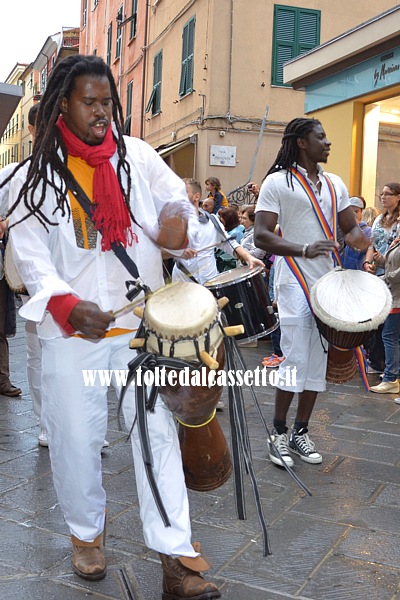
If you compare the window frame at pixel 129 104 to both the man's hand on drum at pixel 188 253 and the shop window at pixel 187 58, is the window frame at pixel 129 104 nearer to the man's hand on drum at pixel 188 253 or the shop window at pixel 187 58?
the shop window at pixel 187 58

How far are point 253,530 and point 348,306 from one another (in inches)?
50.4

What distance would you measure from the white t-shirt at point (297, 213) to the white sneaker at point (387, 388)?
2.49 metres

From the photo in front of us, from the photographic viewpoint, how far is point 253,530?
11.1ft

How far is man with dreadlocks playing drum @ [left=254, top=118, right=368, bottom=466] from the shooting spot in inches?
168

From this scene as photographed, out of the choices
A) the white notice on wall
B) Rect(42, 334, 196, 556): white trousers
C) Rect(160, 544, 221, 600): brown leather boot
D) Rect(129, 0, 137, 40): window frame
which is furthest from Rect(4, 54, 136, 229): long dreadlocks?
Rect(129, 0, 137, 40): window frame

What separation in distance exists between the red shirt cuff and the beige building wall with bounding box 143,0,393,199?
44.2 feet

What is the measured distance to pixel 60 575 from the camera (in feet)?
9.66

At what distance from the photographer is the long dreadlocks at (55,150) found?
8.89 feet

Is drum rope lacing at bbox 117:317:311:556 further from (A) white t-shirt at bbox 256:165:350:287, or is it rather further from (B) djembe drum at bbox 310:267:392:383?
(A) white t-shirt at bbox 256:165:350:287

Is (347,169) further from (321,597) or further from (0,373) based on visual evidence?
(321,597)

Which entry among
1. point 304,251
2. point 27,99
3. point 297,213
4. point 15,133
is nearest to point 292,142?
point 297,213

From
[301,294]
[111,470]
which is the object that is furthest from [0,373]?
[301,294]

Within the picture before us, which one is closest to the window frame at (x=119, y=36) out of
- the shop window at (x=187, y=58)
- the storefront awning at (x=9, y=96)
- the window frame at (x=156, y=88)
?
the window frame at (x=156, y=88)

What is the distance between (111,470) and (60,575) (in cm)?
124
